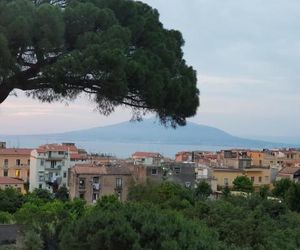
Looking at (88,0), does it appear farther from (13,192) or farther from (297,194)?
(13,192)

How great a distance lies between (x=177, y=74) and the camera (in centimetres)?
661

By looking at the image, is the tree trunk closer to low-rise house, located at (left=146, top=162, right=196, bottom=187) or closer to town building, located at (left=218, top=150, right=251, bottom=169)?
low-rise house, located at (left=146, top=162, right=196, bottom=187)

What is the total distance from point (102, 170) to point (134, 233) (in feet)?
106

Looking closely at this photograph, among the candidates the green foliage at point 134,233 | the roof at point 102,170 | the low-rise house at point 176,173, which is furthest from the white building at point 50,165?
the green foliage at point 134,233

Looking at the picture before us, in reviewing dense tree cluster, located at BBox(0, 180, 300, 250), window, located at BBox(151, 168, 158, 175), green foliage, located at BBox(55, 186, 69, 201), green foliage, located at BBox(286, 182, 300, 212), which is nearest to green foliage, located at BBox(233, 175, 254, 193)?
window, located at BBox(151, 168, 158, 175)

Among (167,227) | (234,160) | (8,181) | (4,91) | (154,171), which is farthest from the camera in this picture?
(234,160)

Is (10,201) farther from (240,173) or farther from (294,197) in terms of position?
(240,173)

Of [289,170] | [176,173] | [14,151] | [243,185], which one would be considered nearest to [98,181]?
[176,173]

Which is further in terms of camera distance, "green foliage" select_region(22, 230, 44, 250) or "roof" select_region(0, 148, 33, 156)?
A: "roof" select_region(0, 148, 33, 156)

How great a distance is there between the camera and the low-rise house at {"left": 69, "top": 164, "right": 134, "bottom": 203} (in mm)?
37969

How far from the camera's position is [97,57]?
5.79 m

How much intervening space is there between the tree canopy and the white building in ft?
127

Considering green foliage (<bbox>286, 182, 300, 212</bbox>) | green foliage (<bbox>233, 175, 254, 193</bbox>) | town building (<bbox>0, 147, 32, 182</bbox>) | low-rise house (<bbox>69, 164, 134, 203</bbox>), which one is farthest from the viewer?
town building (<bbox>0, 147, 32, 182</bbox>)

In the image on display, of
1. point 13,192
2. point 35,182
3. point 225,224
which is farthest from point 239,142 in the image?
point 225,224
